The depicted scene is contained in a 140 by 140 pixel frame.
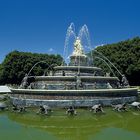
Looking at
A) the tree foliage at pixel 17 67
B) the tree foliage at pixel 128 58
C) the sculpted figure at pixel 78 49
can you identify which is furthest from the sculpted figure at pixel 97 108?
the tree foliage at pixel 17 67

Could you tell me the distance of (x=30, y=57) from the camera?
78875 mm

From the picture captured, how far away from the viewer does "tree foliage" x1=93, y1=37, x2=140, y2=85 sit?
61.1 meters

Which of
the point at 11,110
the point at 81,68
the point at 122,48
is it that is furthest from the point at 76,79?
the point at 122,48

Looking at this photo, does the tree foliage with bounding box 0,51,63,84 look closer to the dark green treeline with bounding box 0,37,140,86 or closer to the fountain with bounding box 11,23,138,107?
the dark green treeline with bounding box 0,37,140,86

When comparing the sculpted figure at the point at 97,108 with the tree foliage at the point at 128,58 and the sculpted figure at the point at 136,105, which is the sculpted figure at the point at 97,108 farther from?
the tree foliage at the point at 128,58

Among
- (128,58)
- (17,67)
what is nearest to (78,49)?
(128,58)

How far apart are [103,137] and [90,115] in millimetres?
7054

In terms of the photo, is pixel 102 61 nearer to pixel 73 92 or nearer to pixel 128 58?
pixel 128 58

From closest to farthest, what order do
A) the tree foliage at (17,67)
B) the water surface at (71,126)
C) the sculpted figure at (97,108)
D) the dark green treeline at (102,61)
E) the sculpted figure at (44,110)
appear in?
the water surface at (71,126) → the sculpted figure at (44,110) → the sculpted figure at (97,108) → the dark green treeline at (102,61) → the tree foliage at (17,67)

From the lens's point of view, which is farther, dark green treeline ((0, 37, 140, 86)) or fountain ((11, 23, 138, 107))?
dark green treeline ((0, 37, 140, 86))

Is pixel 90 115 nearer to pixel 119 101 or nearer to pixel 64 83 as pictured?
pixel 119 101

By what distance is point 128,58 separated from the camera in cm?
6219

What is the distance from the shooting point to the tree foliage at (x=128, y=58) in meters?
61.1

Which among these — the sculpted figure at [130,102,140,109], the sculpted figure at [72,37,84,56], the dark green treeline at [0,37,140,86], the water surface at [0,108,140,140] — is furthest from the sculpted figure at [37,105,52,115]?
the dark green treeline at [0,37,140,86]
